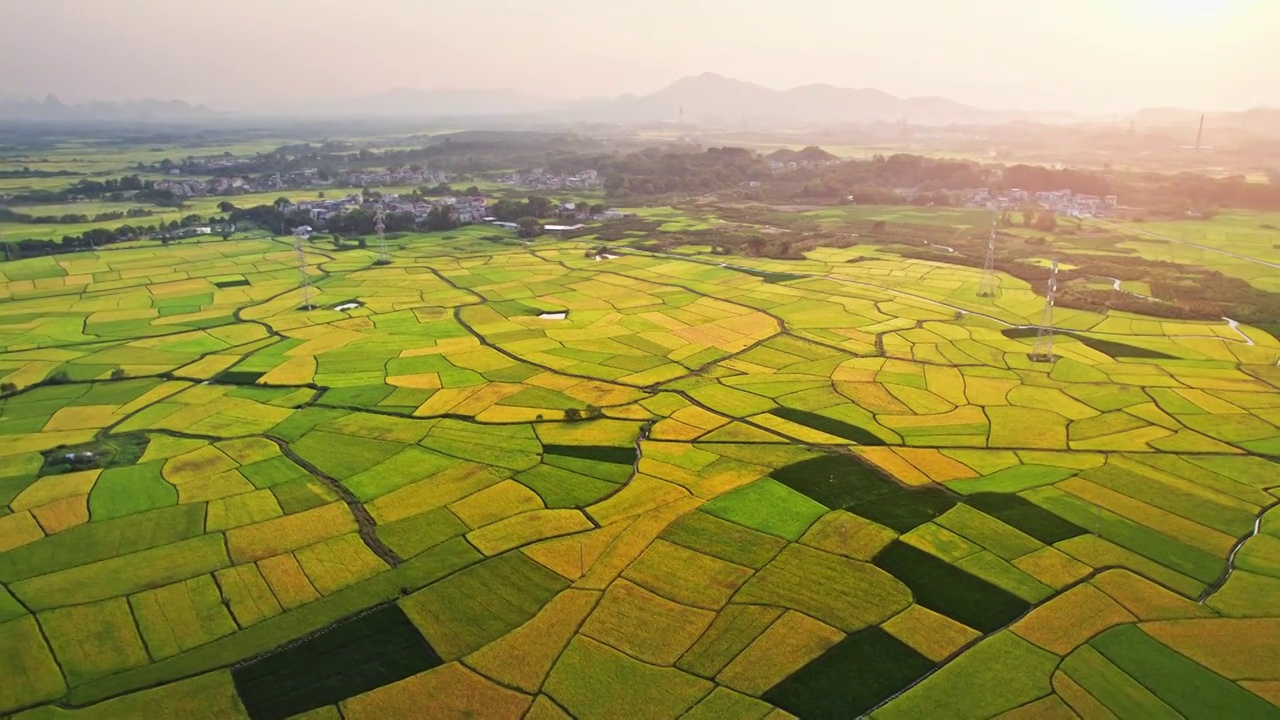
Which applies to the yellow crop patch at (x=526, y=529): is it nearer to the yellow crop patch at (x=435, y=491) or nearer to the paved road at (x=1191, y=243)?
the yellow crop patch at (x=435, y=491)

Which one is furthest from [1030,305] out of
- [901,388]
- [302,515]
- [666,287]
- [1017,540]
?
[302,515]

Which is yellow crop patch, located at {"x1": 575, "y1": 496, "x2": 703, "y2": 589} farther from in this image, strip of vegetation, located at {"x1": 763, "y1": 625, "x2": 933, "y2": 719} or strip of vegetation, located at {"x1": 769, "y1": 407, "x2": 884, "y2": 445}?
strip of vegetation, located at {"x1": 769, "y1": 407, "x2": 884, "y2": 445}

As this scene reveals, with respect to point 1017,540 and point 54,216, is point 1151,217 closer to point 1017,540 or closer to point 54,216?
point 1017,540

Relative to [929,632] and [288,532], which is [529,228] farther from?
[929,632]

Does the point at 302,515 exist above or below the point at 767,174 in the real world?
below

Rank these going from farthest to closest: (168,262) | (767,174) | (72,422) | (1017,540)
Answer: (767,174) < (168,262) < (72,422) < (1017,540)

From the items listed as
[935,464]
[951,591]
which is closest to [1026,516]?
[935,464]
